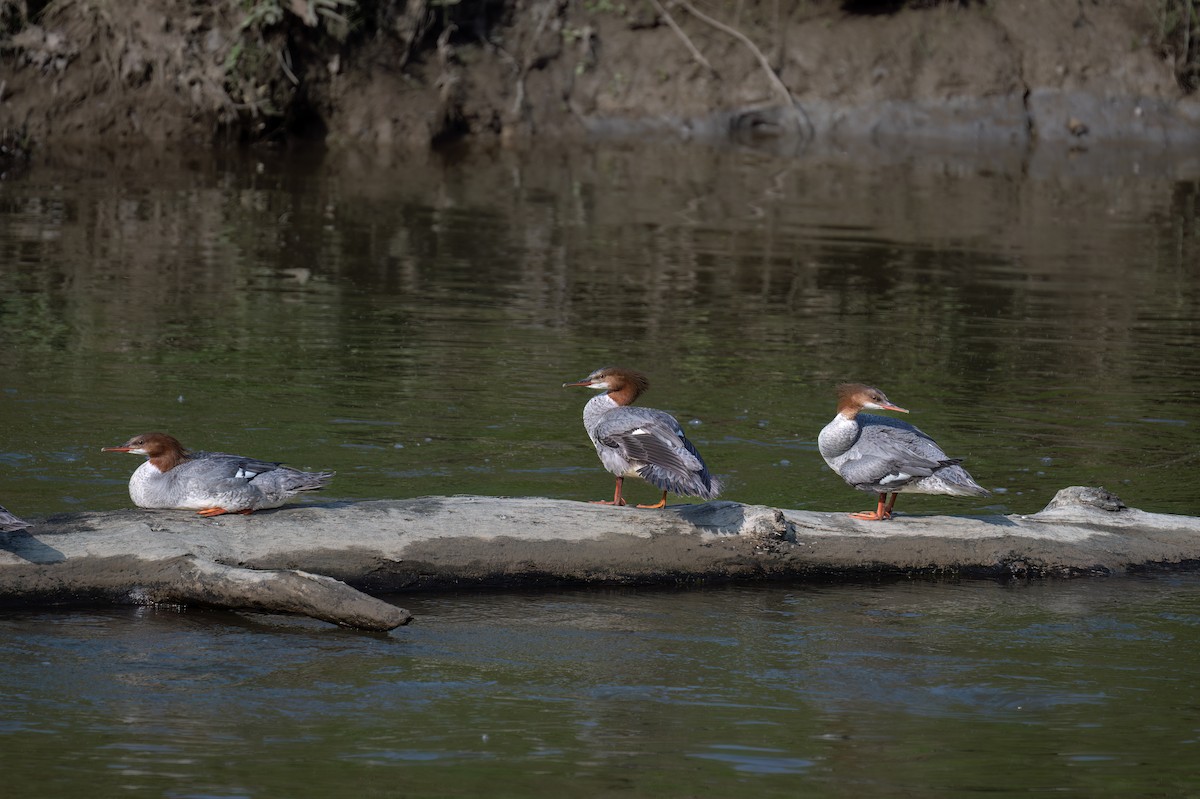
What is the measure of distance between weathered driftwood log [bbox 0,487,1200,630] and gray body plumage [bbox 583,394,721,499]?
0.26 metres

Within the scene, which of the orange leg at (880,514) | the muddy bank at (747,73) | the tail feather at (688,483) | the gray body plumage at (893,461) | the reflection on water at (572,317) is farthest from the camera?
the muddy bank at (747,73)

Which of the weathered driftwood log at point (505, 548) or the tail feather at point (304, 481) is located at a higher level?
the tail feather at point (304, 481)

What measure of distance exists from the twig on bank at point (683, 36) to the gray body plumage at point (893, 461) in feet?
62.2

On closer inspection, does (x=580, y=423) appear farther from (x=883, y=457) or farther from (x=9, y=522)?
(x=9, y=522)

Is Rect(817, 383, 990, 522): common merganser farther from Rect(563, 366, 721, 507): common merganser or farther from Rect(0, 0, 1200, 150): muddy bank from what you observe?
Rect(0, 0, 1200, 150): muddy bank

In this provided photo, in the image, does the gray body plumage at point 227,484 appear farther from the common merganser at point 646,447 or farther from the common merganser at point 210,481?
the common merganser at point 646,447

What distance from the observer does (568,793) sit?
5.34m

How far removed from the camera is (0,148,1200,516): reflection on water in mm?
10148

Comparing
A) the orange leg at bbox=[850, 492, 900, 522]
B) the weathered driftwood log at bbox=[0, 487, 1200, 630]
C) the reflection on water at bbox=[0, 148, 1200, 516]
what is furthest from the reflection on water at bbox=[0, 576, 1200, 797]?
the reflection on water at bbox=[0, 148, 1200, 516]

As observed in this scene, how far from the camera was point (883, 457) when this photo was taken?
306 inches

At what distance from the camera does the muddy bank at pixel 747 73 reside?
25438mm

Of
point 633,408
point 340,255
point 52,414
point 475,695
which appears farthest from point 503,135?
point 475,695

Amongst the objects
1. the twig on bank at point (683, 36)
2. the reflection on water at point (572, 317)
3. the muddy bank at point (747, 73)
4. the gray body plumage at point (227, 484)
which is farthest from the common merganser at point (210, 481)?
the twig on bank at point (683, 36)

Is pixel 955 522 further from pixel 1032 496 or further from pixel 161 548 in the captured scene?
pixel 161 548
